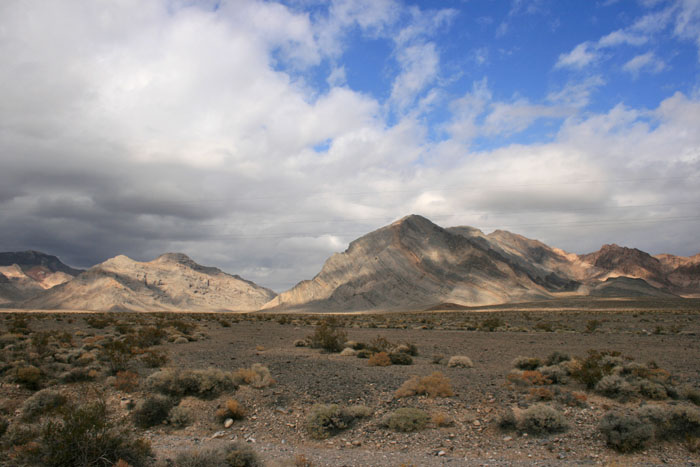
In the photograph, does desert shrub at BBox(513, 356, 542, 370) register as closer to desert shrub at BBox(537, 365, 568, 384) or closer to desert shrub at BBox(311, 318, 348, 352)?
desert shrub at BBox(537, 365, 568, 384)

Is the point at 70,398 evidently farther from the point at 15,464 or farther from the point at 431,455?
the point at 431,455

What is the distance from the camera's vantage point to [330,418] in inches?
426

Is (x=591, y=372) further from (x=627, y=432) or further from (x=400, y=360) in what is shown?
(x=400, y=360)

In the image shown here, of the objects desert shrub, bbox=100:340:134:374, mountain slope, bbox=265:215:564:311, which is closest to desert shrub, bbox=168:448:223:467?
desert shrub, bbox=100:340:134:374

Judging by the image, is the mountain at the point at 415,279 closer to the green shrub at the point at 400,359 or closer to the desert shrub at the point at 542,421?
the green shrub at the point at 400,359

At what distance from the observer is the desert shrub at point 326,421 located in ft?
34.4

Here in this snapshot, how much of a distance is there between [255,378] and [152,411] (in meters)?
3.34

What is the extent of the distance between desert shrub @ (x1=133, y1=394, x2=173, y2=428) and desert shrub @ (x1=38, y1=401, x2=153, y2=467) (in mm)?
3550

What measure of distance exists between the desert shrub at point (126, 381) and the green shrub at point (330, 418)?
6381 mm

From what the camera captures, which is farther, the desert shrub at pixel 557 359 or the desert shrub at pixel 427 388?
the desert shrub at pixel 557 359

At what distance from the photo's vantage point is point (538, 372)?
1434cm

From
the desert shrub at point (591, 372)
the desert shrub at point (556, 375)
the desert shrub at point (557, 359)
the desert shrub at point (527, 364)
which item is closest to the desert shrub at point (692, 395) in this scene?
the desert shrub at point (591, 372)

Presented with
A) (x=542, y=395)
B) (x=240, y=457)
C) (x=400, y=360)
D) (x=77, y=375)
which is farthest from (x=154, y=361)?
(x=542, y=395)

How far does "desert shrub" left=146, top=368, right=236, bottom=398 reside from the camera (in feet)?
43.0
